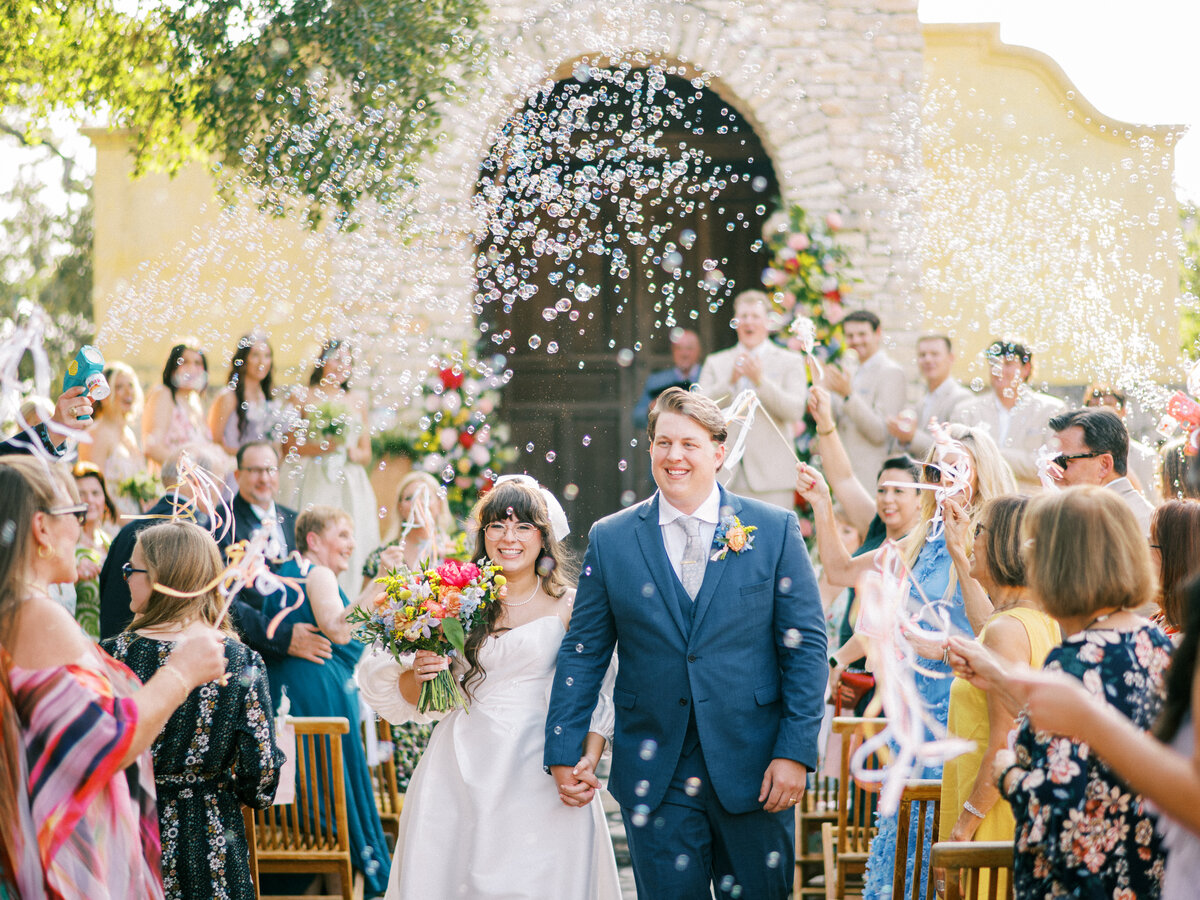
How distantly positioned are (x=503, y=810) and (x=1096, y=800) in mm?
1879

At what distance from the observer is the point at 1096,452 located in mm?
4109

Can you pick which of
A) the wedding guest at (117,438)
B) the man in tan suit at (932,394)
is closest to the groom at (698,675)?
the man in tan suit at (932,394)

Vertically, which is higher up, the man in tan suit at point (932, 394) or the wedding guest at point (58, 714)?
the man in tan suit at point (932, 394)

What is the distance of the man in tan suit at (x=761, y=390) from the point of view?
7.40 meters

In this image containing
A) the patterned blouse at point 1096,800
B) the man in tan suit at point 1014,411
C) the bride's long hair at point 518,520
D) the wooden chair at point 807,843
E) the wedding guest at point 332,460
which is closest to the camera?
the patterned blouse at point 1096,800

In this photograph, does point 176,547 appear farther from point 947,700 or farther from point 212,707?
point 947,700

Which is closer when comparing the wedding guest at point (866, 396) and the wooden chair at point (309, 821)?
the wooden chair at point (309, 821)

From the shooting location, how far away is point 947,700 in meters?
3.65

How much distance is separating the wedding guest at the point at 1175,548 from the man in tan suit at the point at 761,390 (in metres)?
4.37

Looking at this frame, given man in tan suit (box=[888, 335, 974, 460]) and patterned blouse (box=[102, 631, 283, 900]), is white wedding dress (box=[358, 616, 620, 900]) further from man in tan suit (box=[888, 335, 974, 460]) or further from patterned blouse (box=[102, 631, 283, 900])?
man in tan suit (box=[888, 335, 974, 460])

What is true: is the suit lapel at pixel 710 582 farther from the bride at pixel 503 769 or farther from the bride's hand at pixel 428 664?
the bride's hand at pixel 428 664

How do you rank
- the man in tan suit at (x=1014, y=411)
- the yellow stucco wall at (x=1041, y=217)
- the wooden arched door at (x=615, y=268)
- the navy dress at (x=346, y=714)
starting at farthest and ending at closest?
the wooden arched door at (x=615, y=268) < the yellow stucco wall at (x=1041, y=217) < the man in tan suit at (x=1014, y=411) < the navy dress at (x=346, y=714)

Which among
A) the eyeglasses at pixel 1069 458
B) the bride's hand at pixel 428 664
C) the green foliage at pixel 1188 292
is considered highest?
the green foliage at pixel 1188 292

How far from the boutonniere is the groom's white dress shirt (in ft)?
0.12
